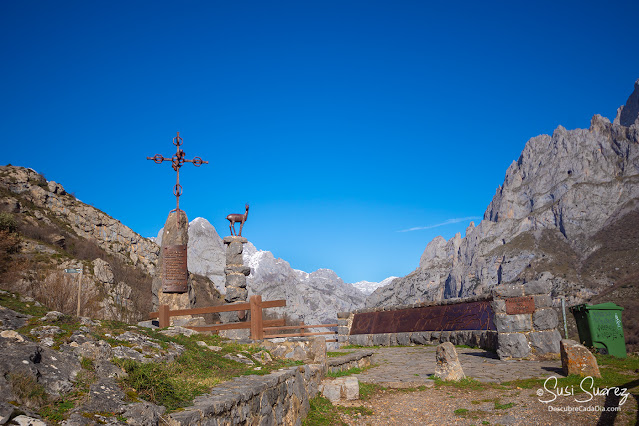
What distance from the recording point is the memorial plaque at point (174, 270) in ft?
48.0

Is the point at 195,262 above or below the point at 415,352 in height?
above

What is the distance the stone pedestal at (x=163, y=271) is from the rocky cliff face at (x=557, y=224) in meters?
72.9

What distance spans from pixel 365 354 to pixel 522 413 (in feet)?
17.8

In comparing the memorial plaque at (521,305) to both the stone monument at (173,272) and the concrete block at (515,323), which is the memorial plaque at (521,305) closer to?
the concrete block at (515,323)

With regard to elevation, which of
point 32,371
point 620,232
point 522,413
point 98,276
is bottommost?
point 522,413

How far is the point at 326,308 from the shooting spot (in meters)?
116

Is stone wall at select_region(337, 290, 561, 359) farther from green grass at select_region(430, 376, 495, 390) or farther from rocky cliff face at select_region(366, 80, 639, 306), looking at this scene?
rocky cliff face at select_region(366, 80, 639, 306)

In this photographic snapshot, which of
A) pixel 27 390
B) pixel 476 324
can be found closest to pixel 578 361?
pixel 476 324

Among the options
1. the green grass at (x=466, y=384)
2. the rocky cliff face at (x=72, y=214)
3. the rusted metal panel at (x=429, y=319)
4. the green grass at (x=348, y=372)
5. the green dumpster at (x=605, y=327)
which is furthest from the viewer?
the rocky cliff face at (x=72, y=214)

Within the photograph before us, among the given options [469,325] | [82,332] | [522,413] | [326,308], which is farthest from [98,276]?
[326,308]

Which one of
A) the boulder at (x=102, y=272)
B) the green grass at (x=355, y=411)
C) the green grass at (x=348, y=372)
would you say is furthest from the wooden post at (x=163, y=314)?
the boulder at (x=102, y=272)

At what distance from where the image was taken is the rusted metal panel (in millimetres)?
13195

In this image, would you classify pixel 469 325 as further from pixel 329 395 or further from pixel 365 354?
pixel 329 395

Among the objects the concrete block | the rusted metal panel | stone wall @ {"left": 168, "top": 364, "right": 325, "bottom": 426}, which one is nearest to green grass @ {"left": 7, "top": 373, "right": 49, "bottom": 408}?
stone wall @ {"left": 168, "top": 364, "right": 325, "bottom": 426}
